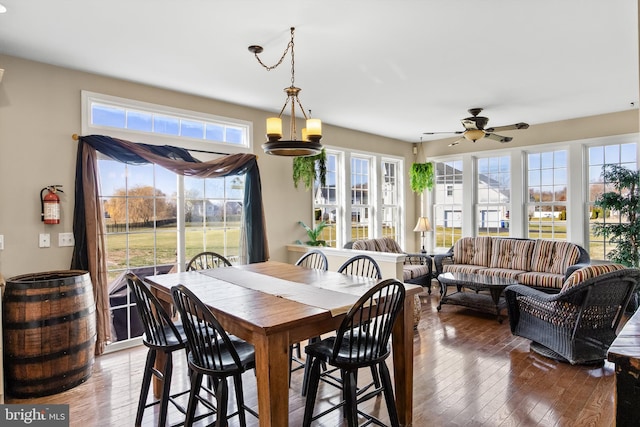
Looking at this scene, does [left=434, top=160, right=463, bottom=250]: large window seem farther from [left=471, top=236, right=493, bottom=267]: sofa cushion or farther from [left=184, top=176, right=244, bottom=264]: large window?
[left=184, top=176, right=244, bottom=264]: large window

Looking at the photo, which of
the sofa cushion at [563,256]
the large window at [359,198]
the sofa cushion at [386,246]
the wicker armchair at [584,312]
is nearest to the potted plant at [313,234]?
the large window at [359,198]

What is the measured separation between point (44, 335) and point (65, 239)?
3.17 ft

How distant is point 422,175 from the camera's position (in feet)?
23.1

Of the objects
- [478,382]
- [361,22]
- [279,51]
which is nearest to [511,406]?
[478,382]

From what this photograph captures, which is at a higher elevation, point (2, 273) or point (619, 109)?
point (619, 109)

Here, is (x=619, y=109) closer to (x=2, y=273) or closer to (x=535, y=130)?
(x=535, y=130)

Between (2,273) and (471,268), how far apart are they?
5645 mm

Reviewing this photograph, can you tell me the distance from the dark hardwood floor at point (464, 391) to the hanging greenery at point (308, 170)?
2539 millimetres

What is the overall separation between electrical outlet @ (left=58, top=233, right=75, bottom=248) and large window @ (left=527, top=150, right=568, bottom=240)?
6471 millimetres

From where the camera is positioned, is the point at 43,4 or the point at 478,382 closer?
the point at 43,4

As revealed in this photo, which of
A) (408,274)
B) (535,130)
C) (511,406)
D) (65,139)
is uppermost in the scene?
(535,130)

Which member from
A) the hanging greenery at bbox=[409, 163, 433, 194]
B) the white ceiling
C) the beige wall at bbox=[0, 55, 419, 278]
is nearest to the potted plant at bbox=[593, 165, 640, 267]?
the white ceiling

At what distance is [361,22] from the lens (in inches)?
109

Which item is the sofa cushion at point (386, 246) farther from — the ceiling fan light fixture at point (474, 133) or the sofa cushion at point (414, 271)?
the ceiling fan light fixture at point (474, 133)
